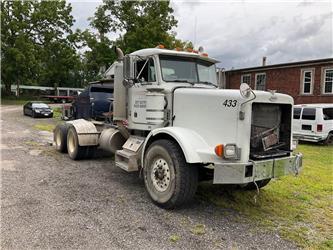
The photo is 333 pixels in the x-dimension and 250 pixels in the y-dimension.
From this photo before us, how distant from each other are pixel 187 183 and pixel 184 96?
144 cm

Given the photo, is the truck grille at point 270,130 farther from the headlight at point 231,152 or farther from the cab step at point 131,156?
the cab step at point 131,156

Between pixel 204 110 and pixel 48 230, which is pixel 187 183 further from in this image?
pixel 48 230

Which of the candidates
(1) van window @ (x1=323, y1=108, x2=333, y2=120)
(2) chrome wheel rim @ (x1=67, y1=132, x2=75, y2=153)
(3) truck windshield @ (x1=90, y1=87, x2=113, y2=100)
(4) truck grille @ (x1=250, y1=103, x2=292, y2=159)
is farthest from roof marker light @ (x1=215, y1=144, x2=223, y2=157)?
(1) van window @ (x1=323, y1=108, x2=333, y2=120)

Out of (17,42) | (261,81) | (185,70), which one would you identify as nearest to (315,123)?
(185,70)

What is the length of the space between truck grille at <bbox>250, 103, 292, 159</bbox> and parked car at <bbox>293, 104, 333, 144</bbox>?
8641 millimetres

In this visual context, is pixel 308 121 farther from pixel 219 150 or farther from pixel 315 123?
pixel 219 150

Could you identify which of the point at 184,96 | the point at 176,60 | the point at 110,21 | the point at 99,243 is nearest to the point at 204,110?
the point at 184,96

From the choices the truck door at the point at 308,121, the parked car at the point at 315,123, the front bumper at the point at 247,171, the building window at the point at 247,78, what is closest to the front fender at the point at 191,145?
the front bumper at the point at 247,171

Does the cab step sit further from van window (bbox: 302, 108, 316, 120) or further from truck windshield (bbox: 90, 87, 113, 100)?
van window (bbox: 302, 108, 316, 120)

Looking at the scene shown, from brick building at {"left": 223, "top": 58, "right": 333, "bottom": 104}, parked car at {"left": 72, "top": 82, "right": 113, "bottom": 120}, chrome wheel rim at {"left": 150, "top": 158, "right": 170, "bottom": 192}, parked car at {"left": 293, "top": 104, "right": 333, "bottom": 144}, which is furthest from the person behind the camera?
brick building at {"left": 223, "top": 58, "right": 333, "bottom": 104}

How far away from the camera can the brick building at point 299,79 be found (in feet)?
63.8

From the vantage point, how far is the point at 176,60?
19.3 feet

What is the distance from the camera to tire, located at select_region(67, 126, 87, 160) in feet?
26.9

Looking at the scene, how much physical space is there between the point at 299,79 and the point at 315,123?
28.3 ft
